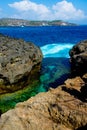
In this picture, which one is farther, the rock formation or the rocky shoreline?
the rock formation

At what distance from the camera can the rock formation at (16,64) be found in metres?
21.2

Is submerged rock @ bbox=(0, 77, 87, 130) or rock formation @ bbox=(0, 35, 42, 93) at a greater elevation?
submerged rock @ bbox=(0, 77, 87, 130)

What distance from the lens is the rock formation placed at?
836 inches

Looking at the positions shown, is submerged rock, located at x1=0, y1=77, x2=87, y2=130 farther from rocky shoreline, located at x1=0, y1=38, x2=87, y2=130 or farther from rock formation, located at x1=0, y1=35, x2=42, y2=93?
rock formation, located at x1=0, y1=35, x2=42, y2=93

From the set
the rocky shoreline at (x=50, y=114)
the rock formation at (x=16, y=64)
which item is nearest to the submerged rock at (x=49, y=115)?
the rocky shoreline at (x=50, y=114)

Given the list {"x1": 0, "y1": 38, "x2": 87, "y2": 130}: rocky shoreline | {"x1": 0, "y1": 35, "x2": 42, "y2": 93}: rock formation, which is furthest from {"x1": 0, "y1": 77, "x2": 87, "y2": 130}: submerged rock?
{"x1": 0, "y1": 35, "x2": 42, "y2": 93}: rock formation

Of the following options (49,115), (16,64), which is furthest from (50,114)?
(16,64)

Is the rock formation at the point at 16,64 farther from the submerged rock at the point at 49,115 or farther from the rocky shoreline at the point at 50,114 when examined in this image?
Result: the submerged rock at the point at 49,115

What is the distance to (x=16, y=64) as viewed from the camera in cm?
2217

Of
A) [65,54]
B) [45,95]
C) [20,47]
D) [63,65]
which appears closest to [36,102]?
[45,95]

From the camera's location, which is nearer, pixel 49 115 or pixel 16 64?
pixel 49 115

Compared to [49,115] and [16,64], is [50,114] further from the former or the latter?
[16,64]

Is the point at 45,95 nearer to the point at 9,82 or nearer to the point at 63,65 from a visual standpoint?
the point at 9,82

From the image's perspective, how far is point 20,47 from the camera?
24.5m
